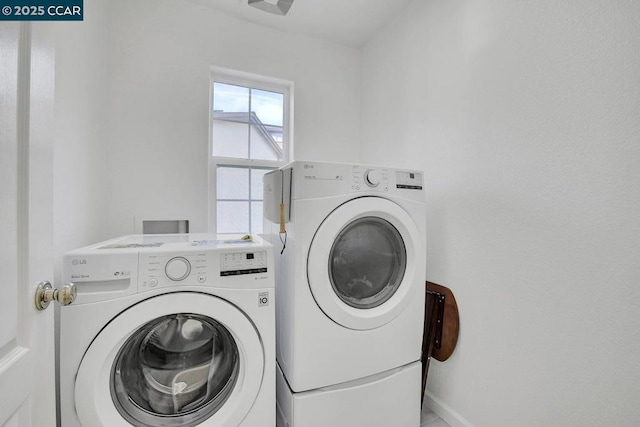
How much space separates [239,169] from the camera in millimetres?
2174

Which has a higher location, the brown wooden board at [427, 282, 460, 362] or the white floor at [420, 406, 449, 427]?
the brown wooden board at [427, 282, 460, 362]

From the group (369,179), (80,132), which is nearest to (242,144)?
(80,132)

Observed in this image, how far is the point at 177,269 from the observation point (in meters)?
0.99

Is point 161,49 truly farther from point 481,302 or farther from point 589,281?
point 589,281

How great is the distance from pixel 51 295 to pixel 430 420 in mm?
1800

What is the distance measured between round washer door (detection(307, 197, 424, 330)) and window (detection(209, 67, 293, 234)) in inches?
43.5

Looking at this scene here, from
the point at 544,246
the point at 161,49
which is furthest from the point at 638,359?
the point at 161,49

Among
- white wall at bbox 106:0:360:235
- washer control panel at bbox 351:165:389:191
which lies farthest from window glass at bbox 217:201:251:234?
washer control panel at bbox 351:165:389:191

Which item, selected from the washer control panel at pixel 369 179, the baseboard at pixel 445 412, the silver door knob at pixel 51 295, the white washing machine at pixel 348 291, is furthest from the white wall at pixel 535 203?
the silver door knob at pixel 51 295

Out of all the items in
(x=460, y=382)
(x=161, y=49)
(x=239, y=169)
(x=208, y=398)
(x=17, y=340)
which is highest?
(x=161, y=49)

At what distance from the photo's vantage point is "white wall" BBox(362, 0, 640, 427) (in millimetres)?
928

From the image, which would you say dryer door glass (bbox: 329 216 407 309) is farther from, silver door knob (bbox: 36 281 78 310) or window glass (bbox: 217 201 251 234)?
window glass (bbox: 217 201 251 234)

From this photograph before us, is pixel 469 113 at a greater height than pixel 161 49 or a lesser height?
lesser

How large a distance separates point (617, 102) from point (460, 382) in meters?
1.39
